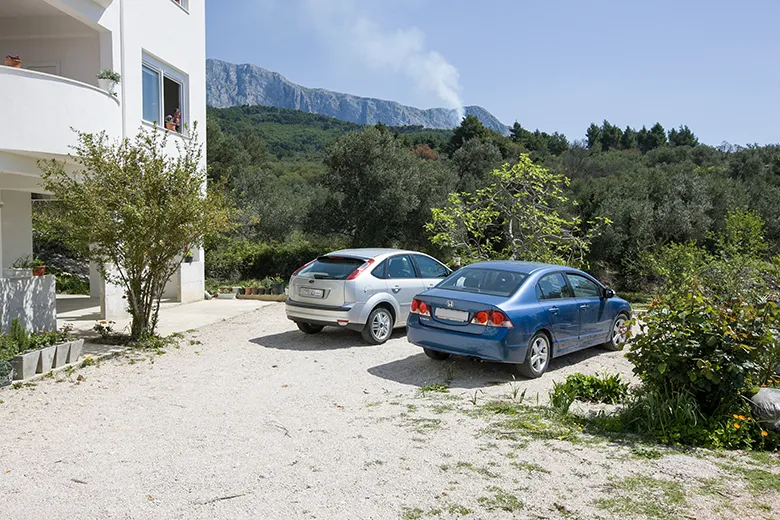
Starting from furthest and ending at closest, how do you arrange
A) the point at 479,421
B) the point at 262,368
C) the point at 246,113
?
the point at 246,113 < the point at 262,368 < the point at 479,421

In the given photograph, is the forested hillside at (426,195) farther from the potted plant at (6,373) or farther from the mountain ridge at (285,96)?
the mountain ridge at (285,96)

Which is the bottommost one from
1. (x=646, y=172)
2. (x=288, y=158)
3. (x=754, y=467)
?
(x=754, y=467)

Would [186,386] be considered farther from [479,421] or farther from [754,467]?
[754,467]

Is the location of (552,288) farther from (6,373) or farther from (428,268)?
(6,373)

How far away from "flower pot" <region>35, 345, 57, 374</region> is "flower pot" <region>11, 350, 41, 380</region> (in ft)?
0.40

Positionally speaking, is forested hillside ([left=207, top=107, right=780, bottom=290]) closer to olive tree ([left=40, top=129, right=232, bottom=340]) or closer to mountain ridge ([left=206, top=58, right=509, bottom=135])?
olive tree ([left=40, top=129, right=232, bottom=340])

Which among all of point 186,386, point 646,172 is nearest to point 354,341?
point 186,386

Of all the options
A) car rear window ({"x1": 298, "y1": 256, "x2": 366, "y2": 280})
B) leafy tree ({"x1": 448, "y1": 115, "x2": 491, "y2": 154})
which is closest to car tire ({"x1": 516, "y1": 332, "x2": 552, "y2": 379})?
car rear window ({"x1": 298, "y1": 256, "x2": 366, "y2": 280})

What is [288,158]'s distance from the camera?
55.7 meters

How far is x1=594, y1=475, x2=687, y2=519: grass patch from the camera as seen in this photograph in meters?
3.86

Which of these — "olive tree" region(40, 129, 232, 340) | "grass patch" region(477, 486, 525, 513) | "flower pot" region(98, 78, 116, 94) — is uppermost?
"flower pot" region(98, 78, 116, 94)

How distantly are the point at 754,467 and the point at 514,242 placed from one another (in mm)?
10442

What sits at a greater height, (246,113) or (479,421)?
(246,113)

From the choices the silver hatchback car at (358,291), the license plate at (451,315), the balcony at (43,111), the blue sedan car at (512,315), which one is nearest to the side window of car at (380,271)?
the silver hatchback car at (358,291)
